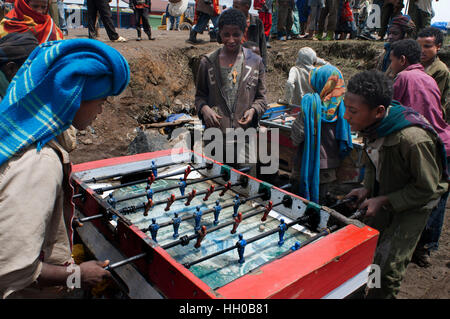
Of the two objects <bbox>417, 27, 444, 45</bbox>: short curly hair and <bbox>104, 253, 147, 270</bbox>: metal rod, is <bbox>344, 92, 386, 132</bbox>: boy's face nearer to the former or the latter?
<bbox>104, 253, 147, 270</bbox>: metal rod

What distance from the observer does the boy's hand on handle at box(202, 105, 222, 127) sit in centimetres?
361

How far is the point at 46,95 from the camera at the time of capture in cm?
128

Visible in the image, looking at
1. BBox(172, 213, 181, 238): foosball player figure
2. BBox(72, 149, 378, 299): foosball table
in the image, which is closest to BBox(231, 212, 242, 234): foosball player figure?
BBox(72, 149, 378, 299): foosball table

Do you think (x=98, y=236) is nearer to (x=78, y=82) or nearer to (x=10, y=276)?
(x=10, y=276)

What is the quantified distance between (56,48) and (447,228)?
4.77m

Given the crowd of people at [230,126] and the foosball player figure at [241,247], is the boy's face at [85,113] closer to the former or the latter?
the crowd of people at [230,126]

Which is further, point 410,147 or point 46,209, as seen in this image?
point 410,147

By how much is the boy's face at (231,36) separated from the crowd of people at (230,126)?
0.01 meters

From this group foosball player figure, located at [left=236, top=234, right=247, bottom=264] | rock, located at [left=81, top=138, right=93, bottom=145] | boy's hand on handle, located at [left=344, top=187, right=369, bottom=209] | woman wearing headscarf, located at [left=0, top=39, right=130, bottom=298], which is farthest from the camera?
rock, located at [left=81, top=138, right=93, bottom=145]

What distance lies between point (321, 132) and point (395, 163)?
1.38m

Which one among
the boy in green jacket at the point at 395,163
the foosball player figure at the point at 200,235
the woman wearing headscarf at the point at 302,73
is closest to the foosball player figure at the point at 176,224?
the foosball player figure at the point at 200,235

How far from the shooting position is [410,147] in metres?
2.11

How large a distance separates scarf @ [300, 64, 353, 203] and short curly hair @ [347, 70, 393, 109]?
51.6 inches

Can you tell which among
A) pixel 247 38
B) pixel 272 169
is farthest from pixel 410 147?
pixel 247 38
